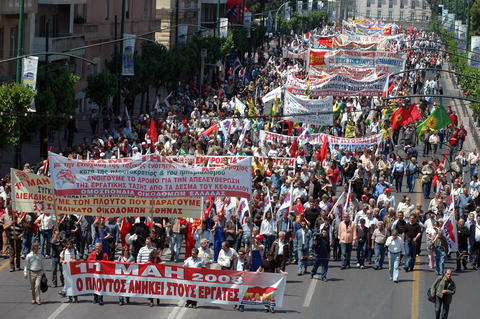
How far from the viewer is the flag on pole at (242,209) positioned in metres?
22.9

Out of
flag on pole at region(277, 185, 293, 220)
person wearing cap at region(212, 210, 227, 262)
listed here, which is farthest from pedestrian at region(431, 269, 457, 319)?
flag on pole at region(277, 185, 293, 220)

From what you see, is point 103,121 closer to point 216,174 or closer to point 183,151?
point 183,151

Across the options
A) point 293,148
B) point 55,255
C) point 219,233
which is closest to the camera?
point 55,255

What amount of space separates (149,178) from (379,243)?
5661 millimetres

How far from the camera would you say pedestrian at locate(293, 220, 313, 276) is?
21.5 meters

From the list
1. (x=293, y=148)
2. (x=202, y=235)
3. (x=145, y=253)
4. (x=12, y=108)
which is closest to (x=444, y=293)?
(x=145, y=253)

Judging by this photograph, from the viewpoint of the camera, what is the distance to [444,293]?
17797 mm

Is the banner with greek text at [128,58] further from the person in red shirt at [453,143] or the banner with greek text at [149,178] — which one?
the banner with greek text at [149,178]

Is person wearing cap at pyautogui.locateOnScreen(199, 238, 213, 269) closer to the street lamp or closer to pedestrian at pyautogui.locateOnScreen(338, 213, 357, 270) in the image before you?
pedestrian at pyautogui.locateOnScreen(338, 213, 357, 270)

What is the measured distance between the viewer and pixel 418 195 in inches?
1227

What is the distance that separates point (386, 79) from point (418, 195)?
29.8 ft

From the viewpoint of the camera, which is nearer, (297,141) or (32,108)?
(32,108)

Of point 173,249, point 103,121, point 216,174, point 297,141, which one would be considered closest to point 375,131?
point 297,141

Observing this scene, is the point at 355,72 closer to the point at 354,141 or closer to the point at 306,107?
the point at 306,107
